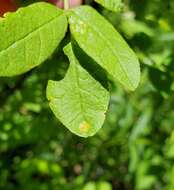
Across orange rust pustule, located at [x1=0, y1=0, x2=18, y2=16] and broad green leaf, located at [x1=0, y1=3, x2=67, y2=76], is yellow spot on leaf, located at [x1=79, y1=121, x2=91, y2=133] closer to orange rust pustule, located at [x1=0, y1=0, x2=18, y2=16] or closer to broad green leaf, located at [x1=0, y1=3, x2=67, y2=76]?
broad green leaf, located at [x1=0, y1=3, x2=67, y2=76]

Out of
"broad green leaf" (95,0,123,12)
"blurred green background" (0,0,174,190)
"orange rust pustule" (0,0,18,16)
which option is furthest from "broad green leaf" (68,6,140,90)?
"blurred green background" (0,0,174,190)

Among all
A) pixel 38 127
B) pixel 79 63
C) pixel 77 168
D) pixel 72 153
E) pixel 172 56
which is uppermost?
pixel 79 63

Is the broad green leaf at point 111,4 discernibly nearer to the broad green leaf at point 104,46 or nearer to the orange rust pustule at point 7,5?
the broad green leaf at point 104,46

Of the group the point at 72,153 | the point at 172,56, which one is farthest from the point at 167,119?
the point at 172,56

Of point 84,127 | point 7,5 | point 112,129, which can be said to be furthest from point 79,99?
point 112,129

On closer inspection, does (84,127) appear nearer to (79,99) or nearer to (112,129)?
(79,99)

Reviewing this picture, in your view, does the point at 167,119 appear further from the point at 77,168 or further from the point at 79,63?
the point at 79,63
